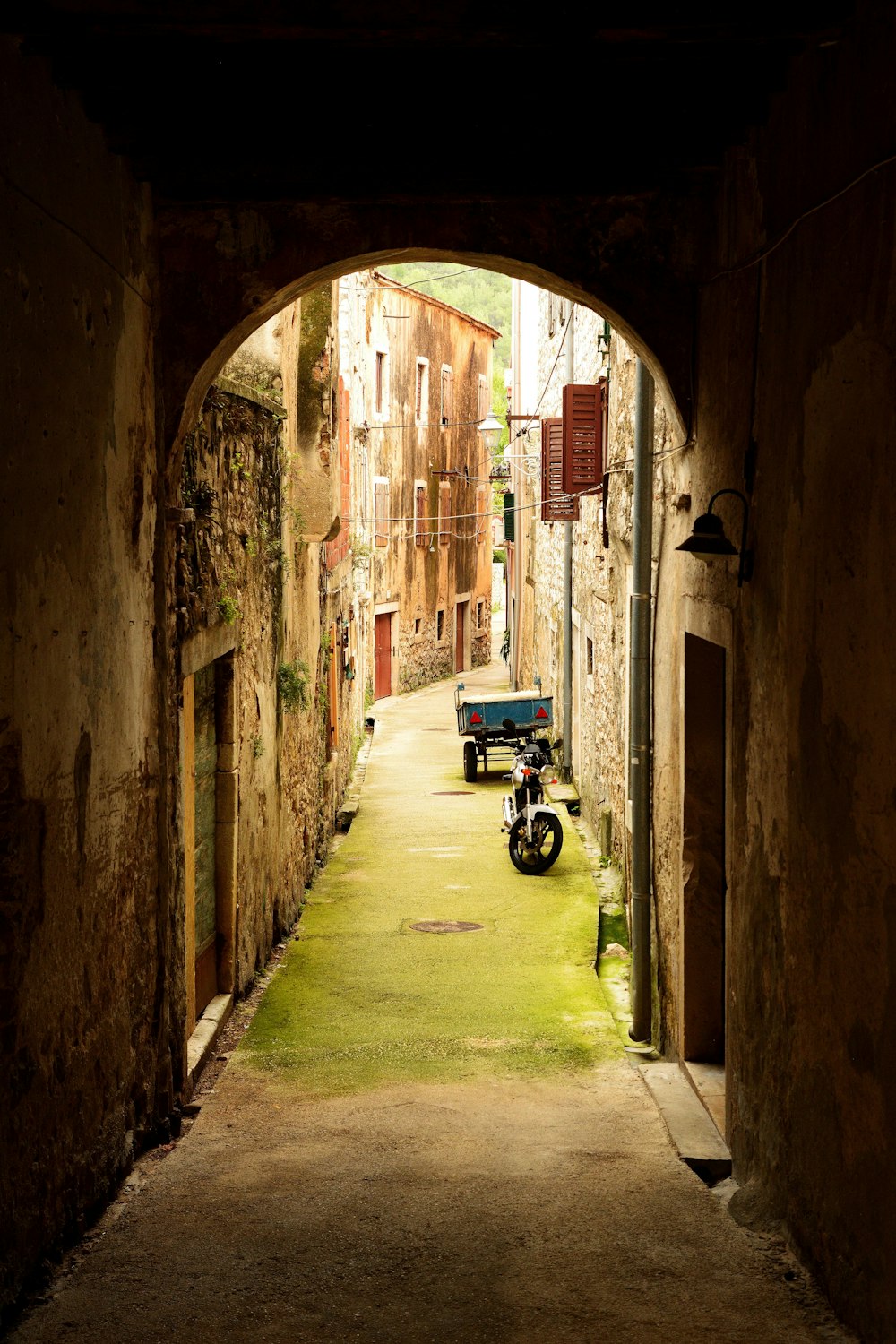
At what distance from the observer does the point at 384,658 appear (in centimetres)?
2662

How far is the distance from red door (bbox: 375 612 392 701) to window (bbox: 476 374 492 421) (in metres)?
9.30

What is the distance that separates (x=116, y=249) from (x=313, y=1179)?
334cm

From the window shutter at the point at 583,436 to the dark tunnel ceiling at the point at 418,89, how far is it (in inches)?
221

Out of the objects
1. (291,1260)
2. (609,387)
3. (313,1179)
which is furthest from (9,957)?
(609,387)

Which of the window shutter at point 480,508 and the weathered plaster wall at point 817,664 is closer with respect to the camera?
the weathered plaster wall at point 817,664

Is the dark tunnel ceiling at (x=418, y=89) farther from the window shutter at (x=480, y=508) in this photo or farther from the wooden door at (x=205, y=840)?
the window shutter at (x=480, y=508)

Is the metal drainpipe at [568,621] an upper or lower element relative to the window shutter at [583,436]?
lower

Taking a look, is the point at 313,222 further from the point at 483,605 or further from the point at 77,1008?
the point at 483,605

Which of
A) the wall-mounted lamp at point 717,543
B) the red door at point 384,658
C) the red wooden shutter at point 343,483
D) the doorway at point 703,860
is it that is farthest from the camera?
the red door at point 384,658

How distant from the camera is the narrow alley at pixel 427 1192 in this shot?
3.64m

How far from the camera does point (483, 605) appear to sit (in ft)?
118

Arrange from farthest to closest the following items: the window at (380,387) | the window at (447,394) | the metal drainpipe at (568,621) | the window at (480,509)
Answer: the window at (480,509)
the window at (447,394)
the window at (380,387)
the metal drainpipe at (568,621)

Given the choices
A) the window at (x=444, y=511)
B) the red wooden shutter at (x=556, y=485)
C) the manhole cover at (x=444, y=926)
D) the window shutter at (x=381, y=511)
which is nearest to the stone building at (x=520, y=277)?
the manhole cover at (x=444, y=926)

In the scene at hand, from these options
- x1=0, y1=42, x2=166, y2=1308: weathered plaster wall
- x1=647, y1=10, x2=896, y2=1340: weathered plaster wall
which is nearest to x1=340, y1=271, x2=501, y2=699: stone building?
x1=0, y1=42, x2=166, y2=1308: weathered plaster wall
